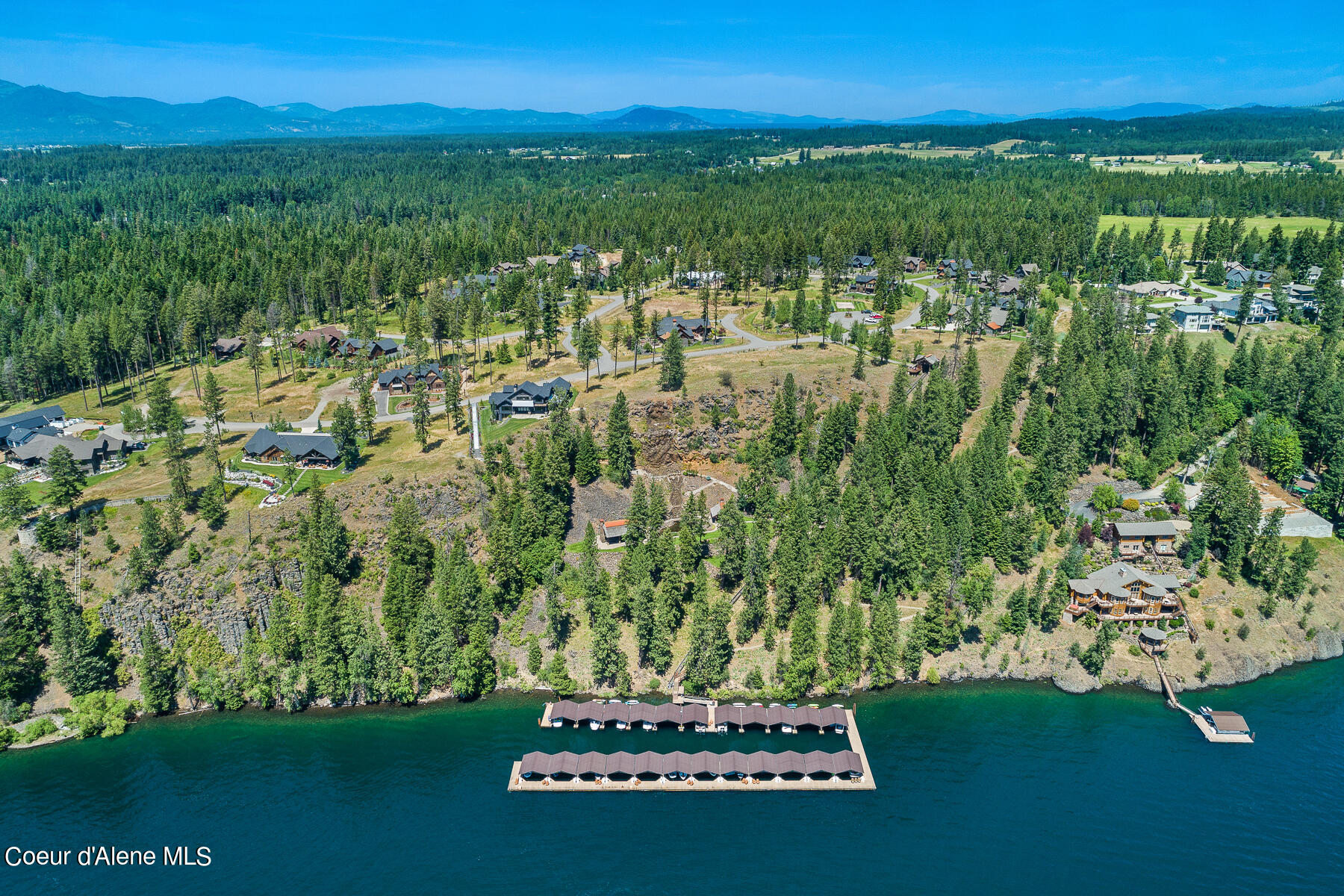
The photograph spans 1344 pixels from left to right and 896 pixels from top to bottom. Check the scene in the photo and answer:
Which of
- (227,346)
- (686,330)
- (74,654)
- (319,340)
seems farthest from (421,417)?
(227,346)

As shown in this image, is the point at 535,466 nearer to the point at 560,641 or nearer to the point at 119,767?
the point at 560,641

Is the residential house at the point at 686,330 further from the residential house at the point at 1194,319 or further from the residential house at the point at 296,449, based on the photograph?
the residential house at the point at 1194,319

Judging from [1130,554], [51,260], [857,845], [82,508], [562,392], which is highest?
[51,260]

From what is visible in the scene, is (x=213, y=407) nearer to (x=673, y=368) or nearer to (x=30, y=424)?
(x=30, y=424)

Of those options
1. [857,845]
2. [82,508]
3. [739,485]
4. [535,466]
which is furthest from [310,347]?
[857,845]

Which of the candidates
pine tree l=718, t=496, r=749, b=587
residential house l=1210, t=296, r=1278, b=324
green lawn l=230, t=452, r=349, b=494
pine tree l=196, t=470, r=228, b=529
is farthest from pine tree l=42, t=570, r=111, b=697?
residential house l=1210, t=296, r=1278, b=324

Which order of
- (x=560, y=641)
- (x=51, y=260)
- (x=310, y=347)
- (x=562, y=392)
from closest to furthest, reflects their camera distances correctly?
(x=560, y=641) → (x=562, y=392) → (x=310, y=347) → (x=51, y=260)
